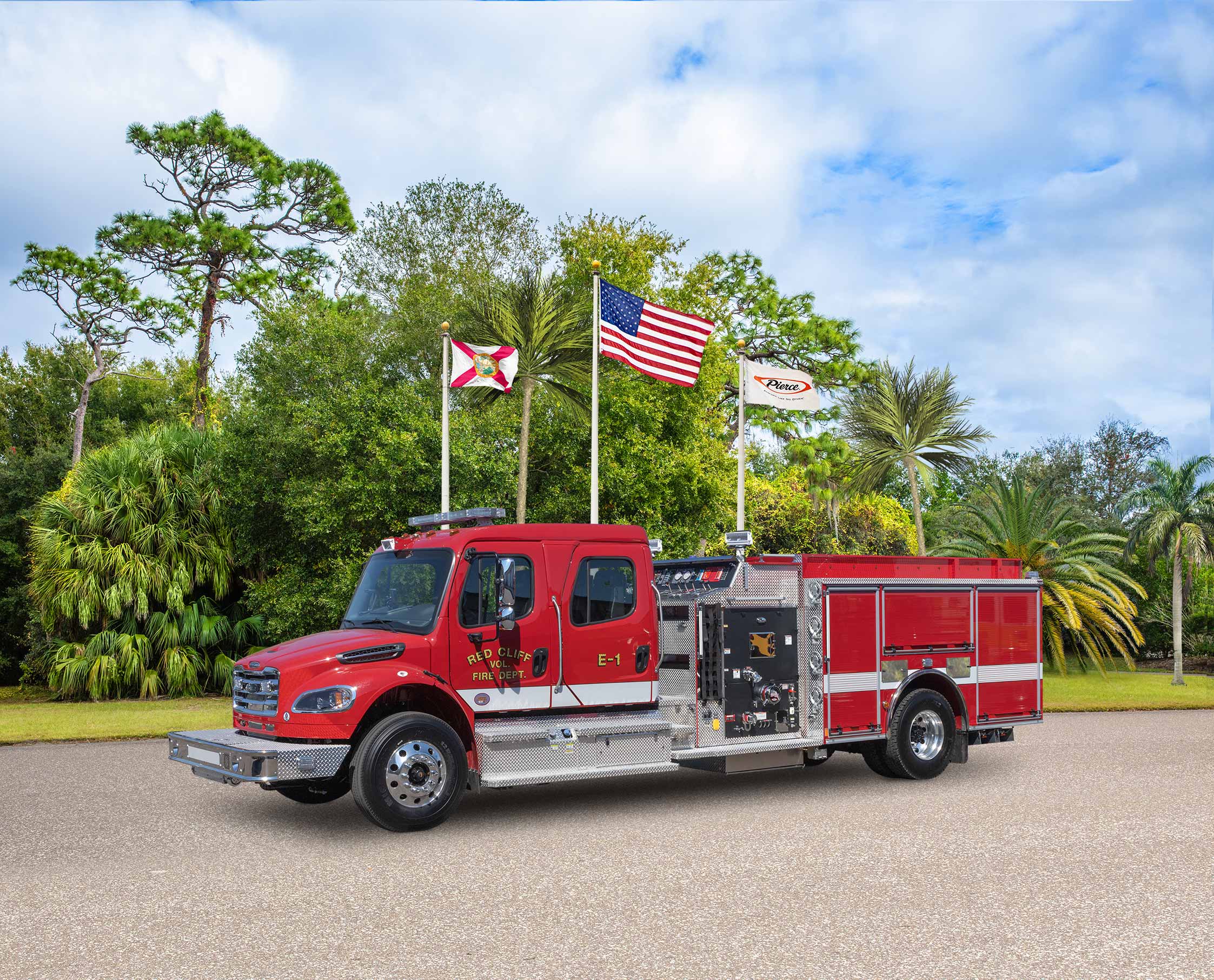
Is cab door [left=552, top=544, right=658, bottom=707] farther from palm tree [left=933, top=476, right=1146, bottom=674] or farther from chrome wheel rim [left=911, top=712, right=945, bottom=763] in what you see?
palm tree [left=933, top=476, right=1146, bottom=674]

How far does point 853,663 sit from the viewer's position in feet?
36.5

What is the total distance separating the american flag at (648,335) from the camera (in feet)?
56.9

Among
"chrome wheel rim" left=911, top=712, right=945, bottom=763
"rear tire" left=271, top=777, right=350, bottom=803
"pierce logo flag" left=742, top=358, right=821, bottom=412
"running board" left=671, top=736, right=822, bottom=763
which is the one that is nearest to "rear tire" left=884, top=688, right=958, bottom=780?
"chrome wheel rim" left=911, top=712, right=945, bottom=763

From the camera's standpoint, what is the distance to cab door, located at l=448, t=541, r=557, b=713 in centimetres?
920

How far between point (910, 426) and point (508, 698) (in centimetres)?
1737

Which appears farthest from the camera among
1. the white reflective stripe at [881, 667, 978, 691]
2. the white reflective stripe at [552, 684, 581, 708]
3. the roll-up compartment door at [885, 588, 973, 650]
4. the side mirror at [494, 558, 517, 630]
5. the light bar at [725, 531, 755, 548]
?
the roll-up compartment door at [885, 588, 973, 650]

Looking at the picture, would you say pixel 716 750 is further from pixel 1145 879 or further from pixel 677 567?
pixel 1145 879

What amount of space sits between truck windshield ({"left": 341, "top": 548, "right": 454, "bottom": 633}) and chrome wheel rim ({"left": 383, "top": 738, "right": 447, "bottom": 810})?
99 centimetres

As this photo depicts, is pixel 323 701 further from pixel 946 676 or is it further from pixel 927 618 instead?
pixel 946 676

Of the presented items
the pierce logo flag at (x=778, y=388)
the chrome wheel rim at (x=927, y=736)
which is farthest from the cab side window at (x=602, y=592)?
the pierce logo flag at (x=778, y=388)

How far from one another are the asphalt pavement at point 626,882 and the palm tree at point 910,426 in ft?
43.9

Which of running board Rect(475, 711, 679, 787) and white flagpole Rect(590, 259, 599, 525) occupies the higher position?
white flagpole Rect(590, 259, 599, 525)

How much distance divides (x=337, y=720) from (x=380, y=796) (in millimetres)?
688

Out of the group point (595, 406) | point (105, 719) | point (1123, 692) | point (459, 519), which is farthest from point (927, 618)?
point (1123, 692)
